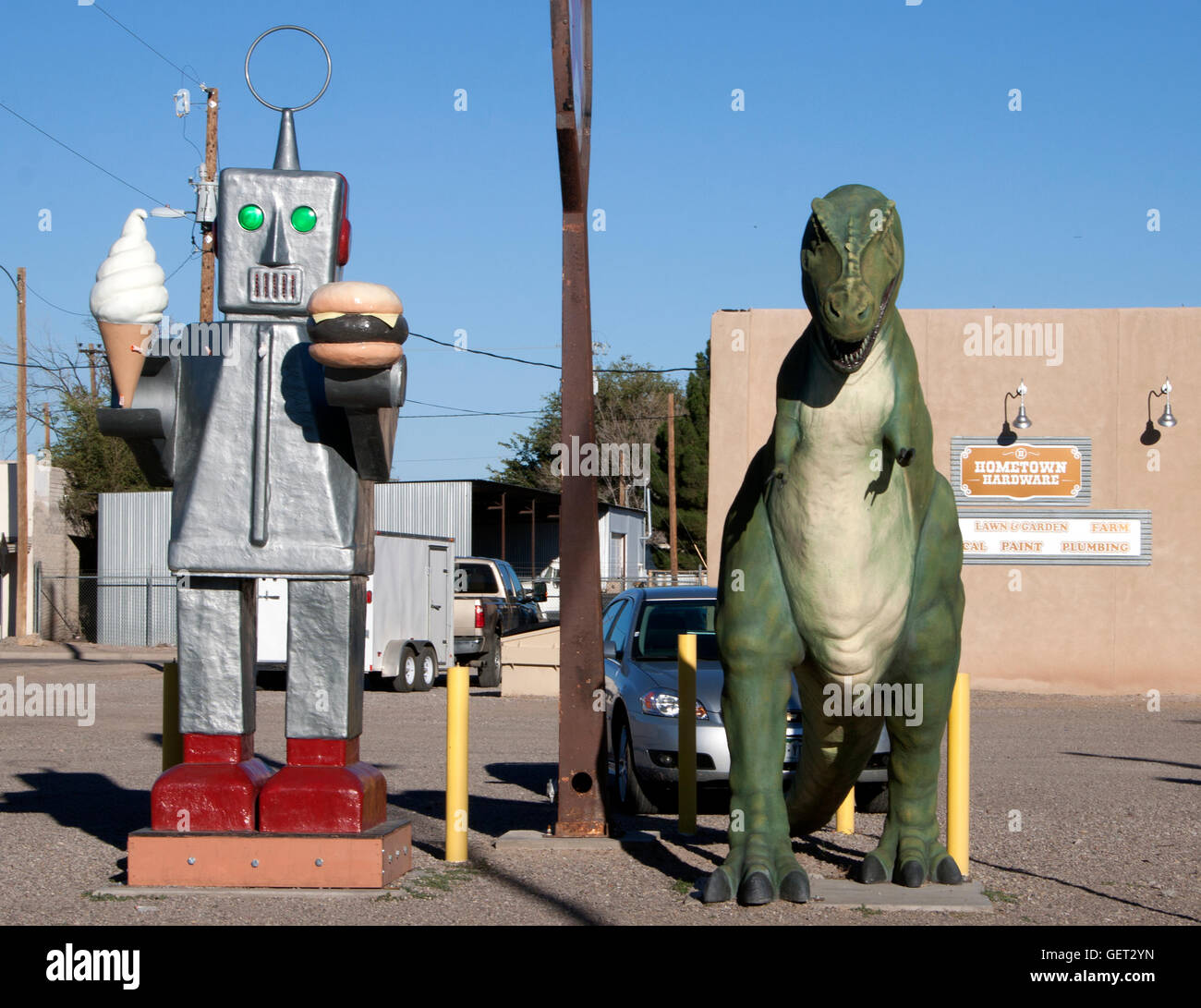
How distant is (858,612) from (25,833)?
5085mm

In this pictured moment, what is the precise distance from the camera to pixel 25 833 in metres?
7.67

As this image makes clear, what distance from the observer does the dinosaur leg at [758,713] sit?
5.55m

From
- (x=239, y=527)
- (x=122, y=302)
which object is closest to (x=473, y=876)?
(x=239, y=527)

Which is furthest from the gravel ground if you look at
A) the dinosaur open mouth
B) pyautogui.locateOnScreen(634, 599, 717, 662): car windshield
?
the dinosaur open mouth

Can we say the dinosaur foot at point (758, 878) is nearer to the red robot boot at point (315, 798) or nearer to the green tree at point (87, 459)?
the red robot boot at point (315, 798)

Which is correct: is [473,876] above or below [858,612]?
below

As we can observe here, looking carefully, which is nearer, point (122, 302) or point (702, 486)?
point (122, 302)

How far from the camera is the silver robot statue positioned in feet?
19.8

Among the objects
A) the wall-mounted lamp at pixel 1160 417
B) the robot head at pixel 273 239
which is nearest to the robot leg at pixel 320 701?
the robot head at pixel 273 239

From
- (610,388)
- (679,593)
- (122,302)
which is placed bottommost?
(679,593)

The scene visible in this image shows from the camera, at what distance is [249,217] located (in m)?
6.26
